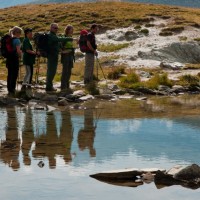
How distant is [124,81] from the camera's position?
28922 millimetres

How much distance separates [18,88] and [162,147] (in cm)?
→ 1284

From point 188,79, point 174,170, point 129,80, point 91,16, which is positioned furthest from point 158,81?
point 91,16

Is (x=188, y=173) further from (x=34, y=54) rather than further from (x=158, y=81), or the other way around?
(x=158, y=81)

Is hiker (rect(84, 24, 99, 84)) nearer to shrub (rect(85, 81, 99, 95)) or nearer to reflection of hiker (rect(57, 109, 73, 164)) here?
shrub (rect(85, 81, 99, 95))

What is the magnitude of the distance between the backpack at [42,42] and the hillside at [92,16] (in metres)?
41.0

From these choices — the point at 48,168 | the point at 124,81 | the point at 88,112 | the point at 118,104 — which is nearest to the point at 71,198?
the point at 48,168

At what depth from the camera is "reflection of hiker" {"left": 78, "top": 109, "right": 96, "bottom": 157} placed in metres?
13.4

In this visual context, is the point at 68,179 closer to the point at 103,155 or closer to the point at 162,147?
the point at 103,155

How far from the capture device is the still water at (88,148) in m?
9.62

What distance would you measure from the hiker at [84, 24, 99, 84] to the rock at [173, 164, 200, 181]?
16.4m

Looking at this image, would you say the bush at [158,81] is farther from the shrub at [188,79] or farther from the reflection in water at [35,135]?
the reflection in water at [35,135]

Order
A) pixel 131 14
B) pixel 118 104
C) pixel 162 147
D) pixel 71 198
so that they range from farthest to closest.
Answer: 1. pixel 131 14
2. pixel 118 104
3. pixel 162 147
4. pixel 71 198

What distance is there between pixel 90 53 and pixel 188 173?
17266mm

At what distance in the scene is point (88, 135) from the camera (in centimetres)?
1519
